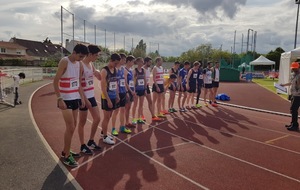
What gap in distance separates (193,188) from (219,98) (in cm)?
1213

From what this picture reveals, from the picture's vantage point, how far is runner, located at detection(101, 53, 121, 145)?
21.4 ft

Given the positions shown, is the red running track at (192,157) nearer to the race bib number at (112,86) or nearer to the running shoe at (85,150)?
the running shoe at (85,150)

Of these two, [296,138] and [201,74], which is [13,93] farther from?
[296,138]

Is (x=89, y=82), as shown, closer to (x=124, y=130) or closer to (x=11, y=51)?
(x=124, y=130)

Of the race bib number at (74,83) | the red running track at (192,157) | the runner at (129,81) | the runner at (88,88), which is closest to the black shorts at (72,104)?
the race bib number at (74,83)

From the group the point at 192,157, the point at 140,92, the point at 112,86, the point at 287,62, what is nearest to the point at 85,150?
the point at 112,86

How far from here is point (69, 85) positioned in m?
5.03

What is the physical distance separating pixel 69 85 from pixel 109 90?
1.77m

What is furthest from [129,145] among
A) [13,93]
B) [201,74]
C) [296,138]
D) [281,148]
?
[13,93]

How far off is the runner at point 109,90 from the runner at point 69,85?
130 cm

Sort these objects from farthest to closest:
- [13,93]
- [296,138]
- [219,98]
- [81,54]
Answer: [219,98]
[13,93]
[296,138]
[81,54]

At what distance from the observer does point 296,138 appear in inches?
316

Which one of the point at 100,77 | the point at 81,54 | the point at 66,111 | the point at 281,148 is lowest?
the point at 281,148

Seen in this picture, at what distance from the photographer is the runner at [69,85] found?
4865 millimetres
